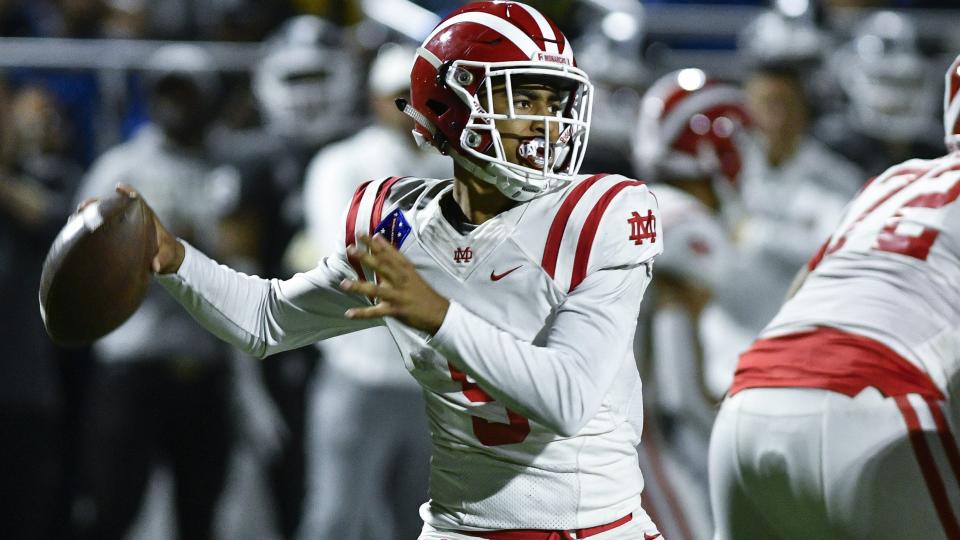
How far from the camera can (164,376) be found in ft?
17.9

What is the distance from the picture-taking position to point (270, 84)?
605cm

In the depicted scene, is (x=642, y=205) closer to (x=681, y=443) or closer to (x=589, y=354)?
(x=589, y=354)

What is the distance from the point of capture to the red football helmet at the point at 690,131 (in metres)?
5.21

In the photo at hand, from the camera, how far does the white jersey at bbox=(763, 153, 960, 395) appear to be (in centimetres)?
296

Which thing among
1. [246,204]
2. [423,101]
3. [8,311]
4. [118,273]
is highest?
[423,101]

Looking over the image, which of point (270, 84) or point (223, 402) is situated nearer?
point (223, 402)

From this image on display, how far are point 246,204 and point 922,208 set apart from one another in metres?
3.31

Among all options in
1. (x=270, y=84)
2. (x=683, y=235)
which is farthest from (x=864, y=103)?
(x=270, y=84)

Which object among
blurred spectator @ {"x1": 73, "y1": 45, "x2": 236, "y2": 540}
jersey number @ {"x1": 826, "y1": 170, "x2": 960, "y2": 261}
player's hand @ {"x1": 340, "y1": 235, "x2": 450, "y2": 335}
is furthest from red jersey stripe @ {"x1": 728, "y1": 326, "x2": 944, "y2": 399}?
blurred spectator @ {"x1": 73, "y1": 45, "x2": 236, "y2": 540}

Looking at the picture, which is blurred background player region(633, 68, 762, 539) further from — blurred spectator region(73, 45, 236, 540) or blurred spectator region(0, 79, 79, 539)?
blurred spectator region(0, 79, 79, 539)

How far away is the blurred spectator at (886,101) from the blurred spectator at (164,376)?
267 cm

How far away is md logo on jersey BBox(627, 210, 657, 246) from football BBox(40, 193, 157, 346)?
0.87 meters

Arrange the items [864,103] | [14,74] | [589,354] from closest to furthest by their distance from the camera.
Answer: [589,354], [14,74], [864,103]

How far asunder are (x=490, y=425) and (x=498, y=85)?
2.02ft
